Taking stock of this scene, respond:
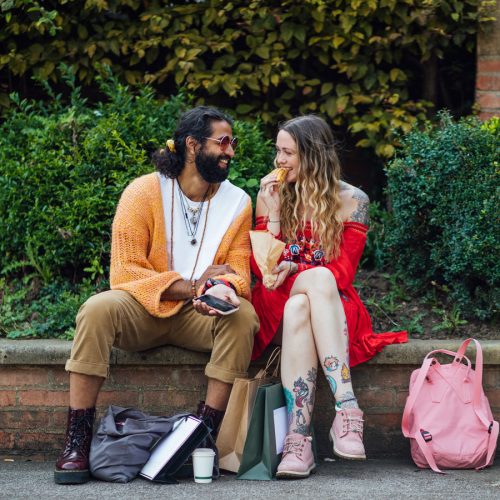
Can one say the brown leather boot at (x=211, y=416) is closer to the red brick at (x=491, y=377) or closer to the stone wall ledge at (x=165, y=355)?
the stone wall ledge at (x=165, y=355)

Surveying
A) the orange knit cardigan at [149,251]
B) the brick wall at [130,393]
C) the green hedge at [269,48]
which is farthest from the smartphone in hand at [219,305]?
the green hedge at [269,48]

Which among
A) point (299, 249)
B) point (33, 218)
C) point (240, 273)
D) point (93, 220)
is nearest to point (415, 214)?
point (299, 249)

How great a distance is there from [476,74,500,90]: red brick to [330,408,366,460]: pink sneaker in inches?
110

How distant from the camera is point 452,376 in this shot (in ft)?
14.2

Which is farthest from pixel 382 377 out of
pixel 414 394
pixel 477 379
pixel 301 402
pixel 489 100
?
pixel 489 100

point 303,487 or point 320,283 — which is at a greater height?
point 320,283

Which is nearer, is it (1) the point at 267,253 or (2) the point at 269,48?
(1) the point at 267,253

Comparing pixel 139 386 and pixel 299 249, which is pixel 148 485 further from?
pixel 299 249

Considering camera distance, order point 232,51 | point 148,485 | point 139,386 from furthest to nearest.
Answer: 1. point 232,51
2. point 139,386
3. point 148,485

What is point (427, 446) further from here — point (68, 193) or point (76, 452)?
point (68, 193)

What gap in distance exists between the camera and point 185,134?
184 inches

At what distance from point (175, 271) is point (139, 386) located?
607mm

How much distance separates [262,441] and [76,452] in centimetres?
79

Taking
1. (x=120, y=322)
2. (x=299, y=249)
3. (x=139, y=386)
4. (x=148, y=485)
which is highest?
(x=299, y=249)
